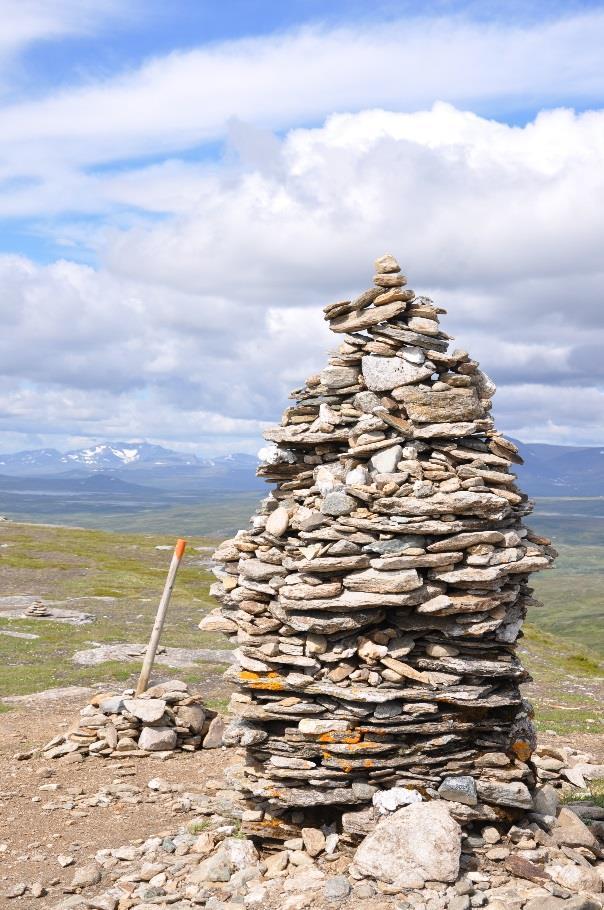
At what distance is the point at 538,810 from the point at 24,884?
9394 millimetres

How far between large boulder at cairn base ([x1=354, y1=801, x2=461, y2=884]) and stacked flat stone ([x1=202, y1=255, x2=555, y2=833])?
878 millimetres

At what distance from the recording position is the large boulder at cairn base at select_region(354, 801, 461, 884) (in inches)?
493

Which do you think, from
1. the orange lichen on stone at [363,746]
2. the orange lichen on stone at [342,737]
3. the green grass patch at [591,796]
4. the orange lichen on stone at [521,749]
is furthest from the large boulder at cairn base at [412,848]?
the green grass patch at [591,796]

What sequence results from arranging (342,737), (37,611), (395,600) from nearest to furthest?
(395,600), (342,737), (37,611)

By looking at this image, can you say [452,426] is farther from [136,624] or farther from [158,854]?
[136,624]

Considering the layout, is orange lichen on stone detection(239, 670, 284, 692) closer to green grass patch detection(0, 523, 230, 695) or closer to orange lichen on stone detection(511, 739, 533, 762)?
orange lichen on stone detection(511, 739, 533, 762)

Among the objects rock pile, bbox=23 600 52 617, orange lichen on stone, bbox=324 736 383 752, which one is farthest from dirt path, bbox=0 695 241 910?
rock pile, bbox=23 600 52 617

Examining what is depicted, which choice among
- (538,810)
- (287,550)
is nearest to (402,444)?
(287,550)

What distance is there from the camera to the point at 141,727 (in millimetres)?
22578

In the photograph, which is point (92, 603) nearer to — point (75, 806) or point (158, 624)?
point (158, 624)

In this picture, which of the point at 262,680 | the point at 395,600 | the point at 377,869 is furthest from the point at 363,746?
the point at 395,600

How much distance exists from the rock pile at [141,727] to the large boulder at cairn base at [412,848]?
393 inches

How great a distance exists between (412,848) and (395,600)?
381cm

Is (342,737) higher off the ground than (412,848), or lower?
higher
